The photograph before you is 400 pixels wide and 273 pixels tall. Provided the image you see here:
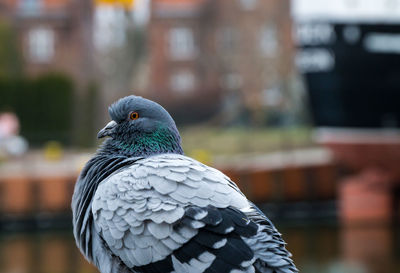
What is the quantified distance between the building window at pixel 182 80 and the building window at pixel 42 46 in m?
6.43

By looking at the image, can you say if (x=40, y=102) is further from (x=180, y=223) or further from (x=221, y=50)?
(x=180, y=223)

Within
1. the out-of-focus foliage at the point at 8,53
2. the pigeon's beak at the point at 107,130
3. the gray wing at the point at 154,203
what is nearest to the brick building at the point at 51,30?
the out-of-focus foliage at the point at 8,53

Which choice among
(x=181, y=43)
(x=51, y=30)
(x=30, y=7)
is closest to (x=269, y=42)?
(x=181, y=43)

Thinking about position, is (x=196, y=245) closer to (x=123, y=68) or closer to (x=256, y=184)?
(x=256, y=184)

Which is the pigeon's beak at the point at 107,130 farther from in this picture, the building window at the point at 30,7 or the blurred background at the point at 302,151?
the building window at the point at 30,7

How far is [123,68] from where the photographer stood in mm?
42938

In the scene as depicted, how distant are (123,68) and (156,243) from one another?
39847 mm

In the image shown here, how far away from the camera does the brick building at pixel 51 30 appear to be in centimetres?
3659

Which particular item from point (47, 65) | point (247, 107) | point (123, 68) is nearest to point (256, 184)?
point (247, 107)

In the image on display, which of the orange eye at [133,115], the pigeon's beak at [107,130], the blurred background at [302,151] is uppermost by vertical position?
the orange eye at [133,115]

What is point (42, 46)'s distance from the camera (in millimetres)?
38406

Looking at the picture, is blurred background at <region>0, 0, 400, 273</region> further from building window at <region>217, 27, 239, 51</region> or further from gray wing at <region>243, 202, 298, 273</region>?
gray wing at <region>243, 202, 298, 273</region>

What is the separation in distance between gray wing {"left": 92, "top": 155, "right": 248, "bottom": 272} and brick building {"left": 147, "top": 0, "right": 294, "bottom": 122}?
32676mm

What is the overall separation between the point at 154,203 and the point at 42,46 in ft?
118
